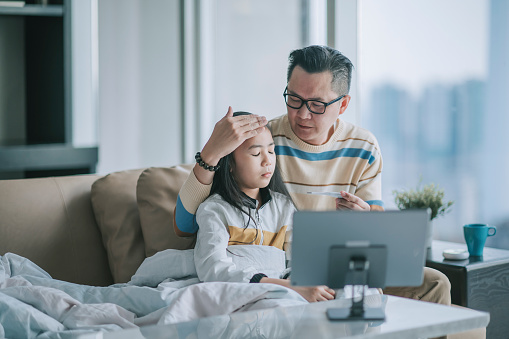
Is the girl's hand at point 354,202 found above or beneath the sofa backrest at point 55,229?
above

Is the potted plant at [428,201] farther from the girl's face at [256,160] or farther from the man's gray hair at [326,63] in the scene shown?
the girl's face at [256,160]

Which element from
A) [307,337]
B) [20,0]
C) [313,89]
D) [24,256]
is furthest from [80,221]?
[20,0]

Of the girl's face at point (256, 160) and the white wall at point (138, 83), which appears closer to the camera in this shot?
the girl's face at point (256, 160)

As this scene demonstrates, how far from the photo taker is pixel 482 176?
2.59m

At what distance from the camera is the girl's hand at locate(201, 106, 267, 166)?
69.7 inches

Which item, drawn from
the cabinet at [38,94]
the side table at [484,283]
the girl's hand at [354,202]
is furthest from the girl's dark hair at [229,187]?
the cabinet at [38,94]

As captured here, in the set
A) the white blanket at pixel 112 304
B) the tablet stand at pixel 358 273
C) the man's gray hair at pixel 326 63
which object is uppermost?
the man's gray hair at pixel 326 63

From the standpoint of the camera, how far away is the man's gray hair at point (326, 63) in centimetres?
198

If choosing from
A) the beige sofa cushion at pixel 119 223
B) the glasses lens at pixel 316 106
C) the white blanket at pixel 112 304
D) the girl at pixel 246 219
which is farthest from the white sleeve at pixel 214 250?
the glasses lens at pixel 316 106

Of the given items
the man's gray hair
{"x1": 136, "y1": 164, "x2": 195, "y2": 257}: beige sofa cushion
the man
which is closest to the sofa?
{"x1": 136, "y1": 164, "x2": 195, "y2": 257}: beige sofa cushion

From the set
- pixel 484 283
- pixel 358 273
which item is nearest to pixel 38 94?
pixel 484 283

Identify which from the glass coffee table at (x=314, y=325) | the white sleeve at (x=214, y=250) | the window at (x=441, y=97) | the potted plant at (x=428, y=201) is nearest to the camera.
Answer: the glass coffee table at (x=314, y=325)

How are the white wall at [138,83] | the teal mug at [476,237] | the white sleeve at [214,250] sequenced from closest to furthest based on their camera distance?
the white sleeve at [214,250] < the teal mug at [476,237] < the white wall at [138,83]

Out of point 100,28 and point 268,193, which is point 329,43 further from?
point 100,28
